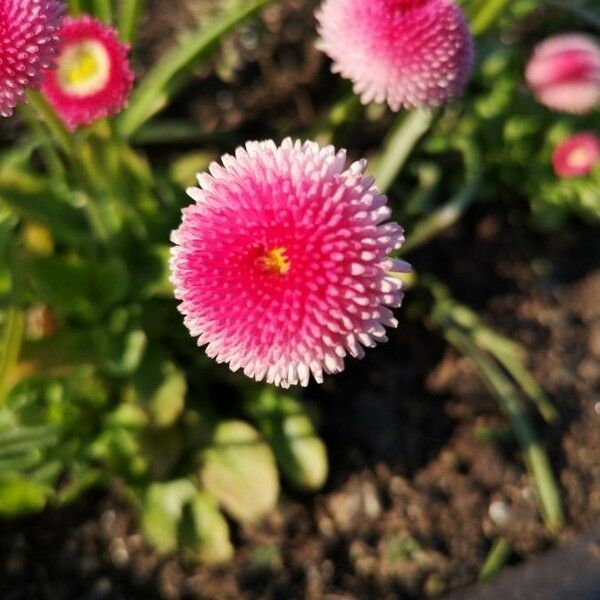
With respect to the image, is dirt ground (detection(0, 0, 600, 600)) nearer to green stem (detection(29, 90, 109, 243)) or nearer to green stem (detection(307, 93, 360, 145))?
green stem (detection(307, 93, 360, 145))

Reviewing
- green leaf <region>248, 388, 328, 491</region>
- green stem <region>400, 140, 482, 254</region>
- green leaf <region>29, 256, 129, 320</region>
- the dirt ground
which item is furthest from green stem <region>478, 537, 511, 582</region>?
green leaf <region>29, 256, 129, 320</region>

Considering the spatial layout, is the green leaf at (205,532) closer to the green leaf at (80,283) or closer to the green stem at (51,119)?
the green leaf at (80,283)

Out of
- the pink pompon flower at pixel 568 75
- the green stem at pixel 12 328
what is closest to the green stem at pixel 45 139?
the green stem at pixel 12 328

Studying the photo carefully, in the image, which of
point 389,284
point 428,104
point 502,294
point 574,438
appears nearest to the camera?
point 389,284

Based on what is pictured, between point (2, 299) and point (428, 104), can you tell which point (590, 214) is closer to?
point (428, 104)

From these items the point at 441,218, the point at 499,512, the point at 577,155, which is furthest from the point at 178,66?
the point at 499,512

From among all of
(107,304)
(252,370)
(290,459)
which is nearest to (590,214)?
(290,459)
